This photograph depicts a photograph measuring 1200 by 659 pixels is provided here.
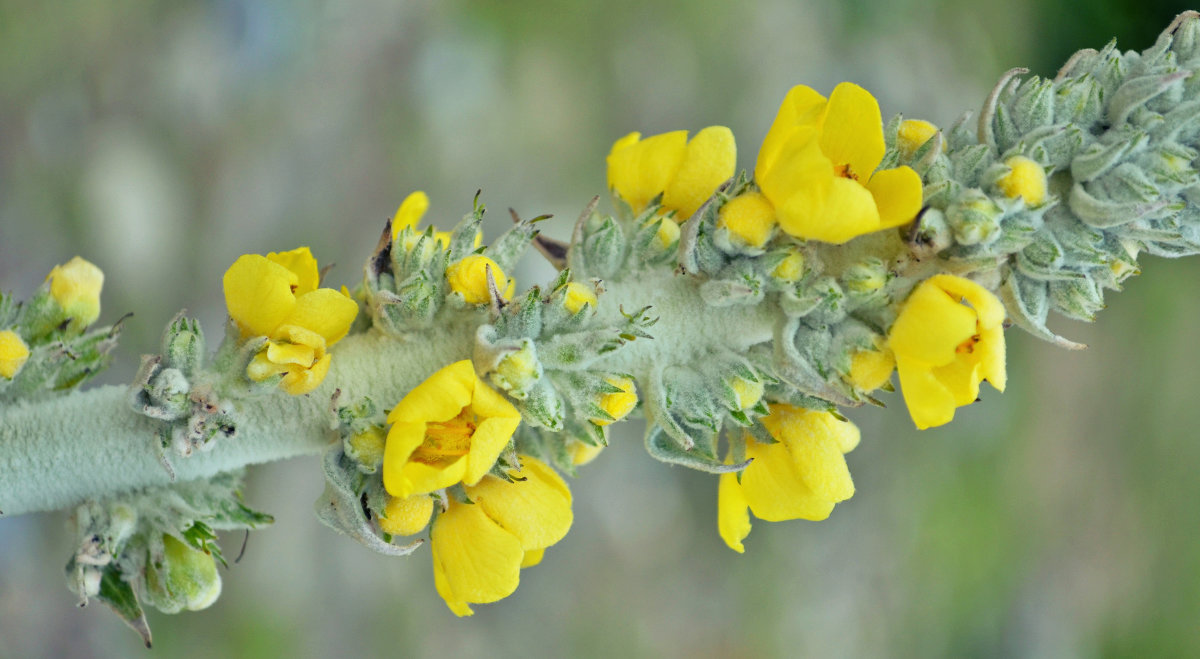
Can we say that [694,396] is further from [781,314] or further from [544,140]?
[544,140]

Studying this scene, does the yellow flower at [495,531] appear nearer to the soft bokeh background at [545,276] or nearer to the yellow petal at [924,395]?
the yellow petal at [924,395]

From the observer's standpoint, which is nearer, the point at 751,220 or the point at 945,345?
the point at 945,345

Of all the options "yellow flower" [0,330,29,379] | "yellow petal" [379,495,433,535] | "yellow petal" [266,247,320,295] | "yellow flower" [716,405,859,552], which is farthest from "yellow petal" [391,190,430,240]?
"yellow flower" [716,405,859,552]

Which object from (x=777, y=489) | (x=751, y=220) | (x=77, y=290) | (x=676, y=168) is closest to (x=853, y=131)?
(x=751, y=220)

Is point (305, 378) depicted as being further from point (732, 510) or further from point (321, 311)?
point (732, 510)

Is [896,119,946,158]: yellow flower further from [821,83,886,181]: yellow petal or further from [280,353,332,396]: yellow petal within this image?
[280,353,332,396]: yellow petal

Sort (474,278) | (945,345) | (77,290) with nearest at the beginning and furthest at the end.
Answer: (945,345)
(474,278)
(77,290)

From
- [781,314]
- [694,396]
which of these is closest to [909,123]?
[781,314]
